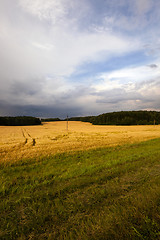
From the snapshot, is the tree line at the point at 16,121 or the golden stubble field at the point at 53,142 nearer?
the golden stubble field at the point at 53,142

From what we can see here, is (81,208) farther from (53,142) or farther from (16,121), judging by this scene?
(16,121)

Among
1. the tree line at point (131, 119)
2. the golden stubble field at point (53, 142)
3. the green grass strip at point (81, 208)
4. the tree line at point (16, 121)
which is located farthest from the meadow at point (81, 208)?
the tree line at point (16, 121)

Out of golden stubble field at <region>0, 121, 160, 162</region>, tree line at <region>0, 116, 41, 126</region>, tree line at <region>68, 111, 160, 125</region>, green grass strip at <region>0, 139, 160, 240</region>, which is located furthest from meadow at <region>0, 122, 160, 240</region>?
tree line at <region>0, 116, 41, 126</region>

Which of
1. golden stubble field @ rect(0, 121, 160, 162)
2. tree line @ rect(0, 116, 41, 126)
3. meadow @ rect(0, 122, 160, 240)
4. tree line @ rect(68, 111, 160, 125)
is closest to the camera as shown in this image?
meadow @ rect(0, 122, 160, 240)

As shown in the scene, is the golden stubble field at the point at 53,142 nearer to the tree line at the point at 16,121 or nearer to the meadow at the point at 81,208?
the meadow at the point at 81,208

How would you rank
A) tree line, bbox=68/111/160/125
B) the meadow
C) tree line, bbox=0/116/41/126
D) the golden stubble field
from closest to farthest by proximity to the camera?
the meadow
the golden stubble field
tree line, bbox=68/111/160/125
tree line, bbox=0/116/41/126

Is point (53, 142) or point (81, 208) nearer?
point (81, 208)

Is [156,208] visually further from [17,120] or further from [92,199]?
[17,120]

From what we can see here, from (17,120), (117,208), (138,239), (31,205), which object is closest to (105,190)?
(117,208)

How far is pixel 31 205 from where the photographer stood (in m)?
4.29

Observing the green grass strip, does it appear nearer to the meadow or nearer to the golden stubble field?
the meadow

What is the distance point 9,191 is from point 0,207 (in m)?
1.15

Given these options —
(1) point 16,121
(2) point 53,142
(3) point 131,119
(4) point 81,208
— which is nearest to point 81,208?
(4) point 81,208

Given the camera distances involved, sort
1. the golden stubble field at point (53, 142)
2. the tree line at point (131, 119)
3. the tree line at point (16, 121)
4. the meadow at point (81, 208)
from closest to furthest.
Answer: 1. the meadow at point (81, 208)
2. the golden stubble field at point (53, 142)
3. the tree line at point (131, 119)
4. the tree line at point (16, 121)
